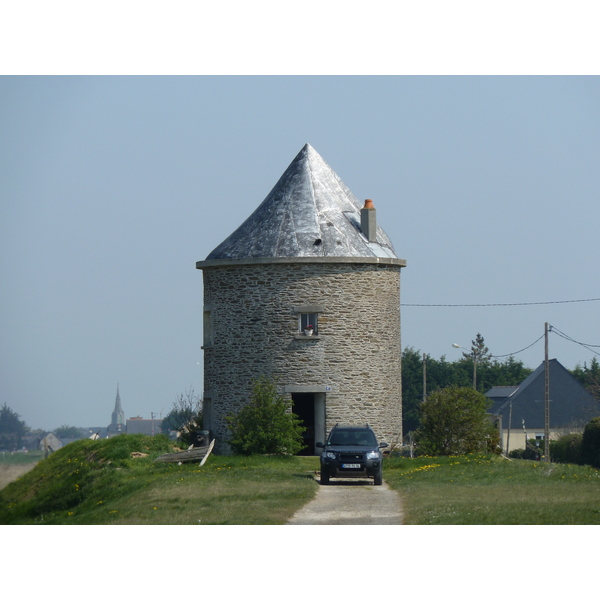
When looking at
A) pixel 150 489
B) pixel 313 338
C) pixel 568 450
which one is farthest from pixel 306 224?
pixel 568 450

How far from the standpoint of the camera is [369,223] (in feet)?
128

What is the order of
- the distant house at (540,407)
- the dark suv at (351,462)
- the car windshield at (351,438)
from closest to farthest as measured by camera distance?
the dark suv at (351,462) < the car windshield at (351,438) < the distant house at (540,407)

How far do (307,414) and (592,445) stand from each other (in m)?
12.7

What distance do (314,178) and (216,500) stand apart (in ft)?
59.5

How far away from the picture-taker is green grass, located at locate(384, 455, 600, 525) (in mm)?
21609

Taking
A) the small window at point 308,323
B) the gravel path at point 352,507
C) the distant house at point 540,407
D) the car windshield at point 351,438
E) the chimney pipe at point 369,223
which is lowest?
the gravel path at point 352,507

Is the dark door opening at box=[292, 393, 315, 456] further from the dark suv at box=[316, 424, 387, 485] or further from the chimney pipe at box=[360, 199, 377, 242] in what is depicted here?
the dark suv at box=[316, 424, 387, 485]

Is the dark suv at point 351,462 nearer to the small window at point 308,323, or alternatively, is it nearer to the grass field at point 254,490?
the grass field at point 254,490

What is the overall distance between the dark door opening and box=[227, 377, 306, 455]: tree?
2118 mm

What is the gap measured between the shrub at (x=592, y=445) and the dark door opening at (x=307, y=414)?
12112mm

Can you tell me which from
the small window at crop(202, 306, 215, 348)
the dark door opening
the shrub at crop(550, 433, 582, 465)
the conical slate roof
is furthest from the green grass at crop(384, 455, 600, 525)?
the shrub at crop(550, 433, 582, 465)

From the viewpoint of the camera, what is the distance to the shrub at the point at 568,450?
47622 millimetres

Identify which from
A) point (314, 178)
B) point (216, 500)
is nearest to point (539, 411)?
point (314, 178)

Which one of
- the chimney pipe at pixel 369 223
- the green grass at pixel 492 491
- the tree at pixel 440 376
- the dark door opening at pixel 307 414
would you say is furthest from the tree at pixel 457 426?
the tree at pixel 440 376
